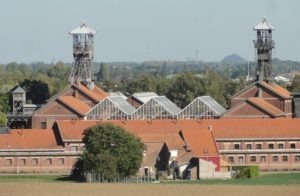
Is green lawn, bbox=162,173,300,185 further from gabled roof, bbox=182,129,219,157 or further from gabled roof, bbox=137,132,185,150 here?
gabled roof, bbox=137,132,185,150

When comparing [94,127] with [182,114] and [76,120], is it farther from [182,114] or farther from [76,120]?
[182,114]

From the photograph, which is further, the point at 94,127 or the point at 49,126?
the point at 49,126

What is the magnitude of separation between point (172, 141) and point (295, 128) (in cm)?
958

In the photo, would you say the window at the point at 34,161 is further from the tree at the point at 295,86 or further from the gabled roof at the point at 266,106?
the tree at the point at 295,86

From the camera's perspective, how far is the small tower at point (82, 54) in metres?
118

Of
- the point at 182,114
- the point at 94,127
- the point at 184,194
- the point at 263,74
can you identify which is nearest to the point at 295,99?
the point at 263,74

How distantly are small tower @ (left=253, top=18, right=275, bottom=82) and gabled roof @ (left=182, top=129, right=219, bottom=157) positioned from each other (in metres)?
20.3

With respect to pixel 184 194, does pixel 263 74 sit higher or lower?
higher

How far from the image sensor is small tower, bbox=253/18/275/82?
113312 mm

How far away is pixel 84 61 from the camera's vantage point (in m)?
118

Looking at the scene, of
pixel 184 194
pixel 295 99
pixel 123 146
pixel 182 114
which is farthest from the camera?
pixel 295 99

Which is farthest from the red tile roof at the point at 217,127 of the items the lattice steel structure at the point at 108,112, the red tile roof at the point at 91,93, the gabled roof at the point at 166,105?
the red tile roof at the point at 91,93

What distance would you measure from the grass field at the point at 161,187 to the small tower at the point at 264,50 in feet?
94.9

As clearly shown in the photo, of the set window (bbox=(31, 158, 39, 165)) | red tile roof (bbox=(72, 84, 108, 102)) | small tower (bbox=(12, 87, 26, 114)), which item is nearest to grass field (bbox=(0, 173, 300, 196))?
window (bbox=(31, 158, 39, 165))
